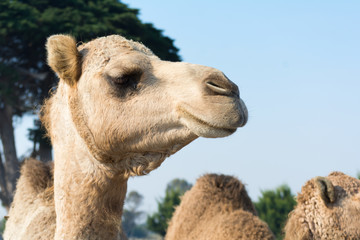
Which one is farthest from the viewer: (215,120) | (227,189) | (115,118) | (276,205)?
(276,205)

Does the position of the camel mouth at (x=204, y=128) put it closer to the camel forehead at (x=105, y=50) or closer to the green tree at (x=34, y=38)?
the camel forehead at (x=105, y=50)

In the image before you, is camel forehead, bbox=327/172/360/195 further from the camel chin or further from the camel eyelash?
the camel eyelash

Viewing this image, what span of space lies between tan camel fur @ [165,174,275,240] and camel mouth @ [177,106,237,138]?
2462 mm

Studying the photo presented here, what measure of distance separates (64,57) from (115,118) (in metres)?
0.53

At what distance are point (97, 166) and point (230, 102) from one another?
879 mm

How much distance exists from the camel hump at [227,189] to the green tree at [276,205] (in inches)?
362

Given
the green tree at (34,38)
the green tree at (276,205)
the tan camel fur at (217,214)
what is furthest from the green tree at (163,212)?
the tan camel fur at (217,214)

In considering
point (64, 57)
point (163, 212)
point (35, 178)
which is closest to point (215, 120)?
point (64, 57)

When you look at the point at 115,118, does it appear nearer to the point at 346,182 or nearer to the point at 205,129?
the point at 205,129

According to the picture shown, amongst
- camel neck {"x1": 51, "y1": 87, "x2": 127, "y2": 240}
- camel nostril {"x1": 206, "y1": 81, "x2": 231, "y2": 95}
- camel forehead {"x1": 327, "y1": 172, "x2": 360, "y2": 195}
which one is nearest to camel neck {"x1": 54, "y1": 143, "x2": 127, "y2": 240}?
camel neck {"x1": 51, "y1": 87, "x2": 127, "y2": 240}

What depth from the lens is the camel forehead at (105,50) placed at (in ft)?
8.44

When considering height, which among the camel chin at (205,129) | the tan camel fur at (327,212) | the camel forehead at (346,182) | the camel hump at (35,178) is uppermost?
the camel hump at (35,178)

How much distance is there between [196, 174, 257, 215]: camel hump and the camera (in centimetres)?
532

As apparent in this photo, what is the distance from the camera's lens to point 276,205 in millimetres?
14531
